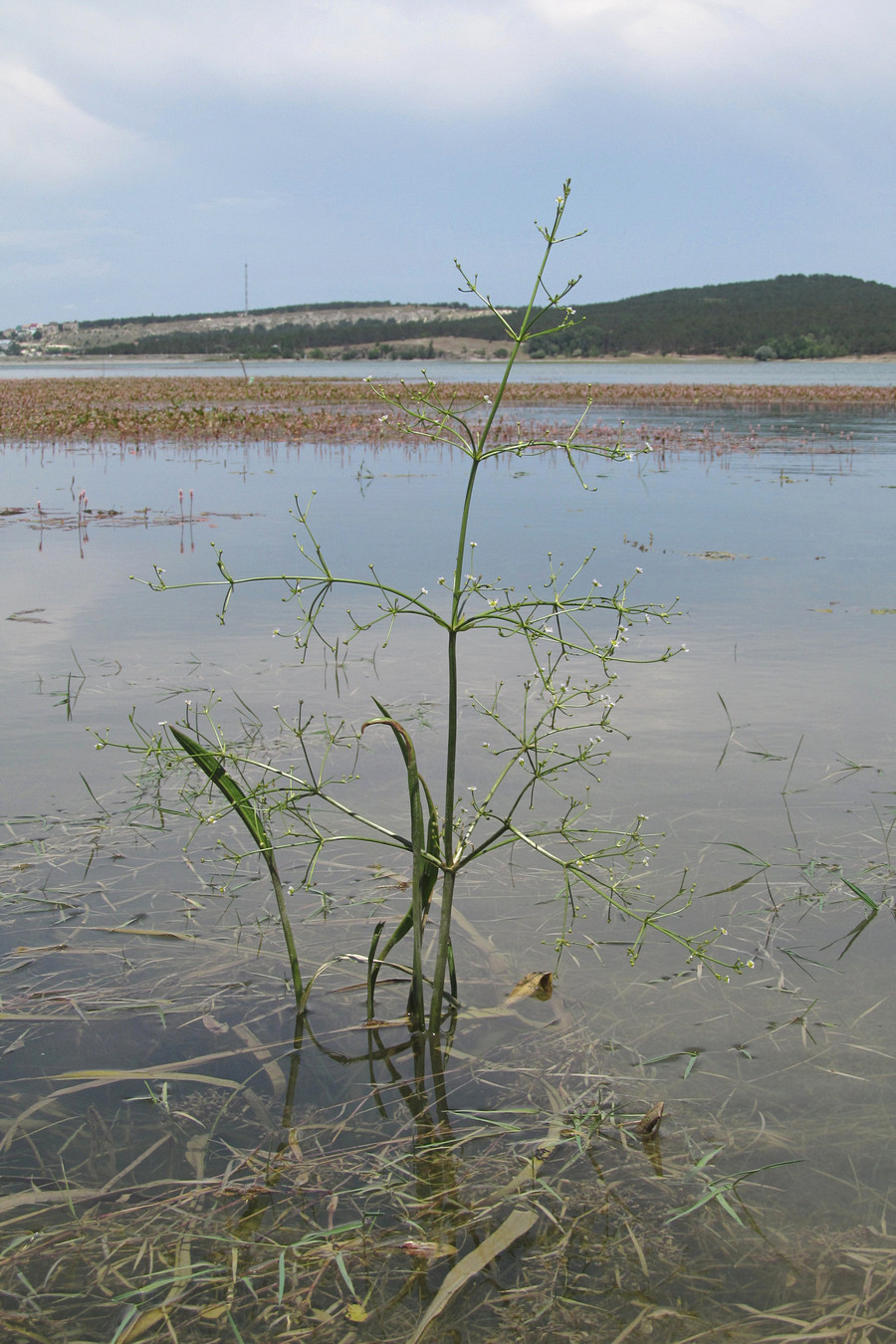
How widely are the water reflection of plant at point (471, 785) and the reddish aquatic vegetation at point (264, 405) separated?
712cm

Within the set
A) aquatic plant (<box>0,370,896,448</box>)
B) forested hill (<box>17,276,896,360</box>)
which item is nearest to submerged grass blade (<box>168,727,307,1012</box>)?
aquatic plant (<box>0,370,896,448</box>)

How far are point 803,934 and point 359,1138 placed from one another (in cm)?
151

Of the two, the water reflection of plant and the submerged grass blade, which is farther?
the submerged grass blade

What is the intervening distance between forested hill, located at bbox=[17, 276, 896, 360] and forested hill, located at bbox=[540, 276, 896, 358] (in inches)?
3.6

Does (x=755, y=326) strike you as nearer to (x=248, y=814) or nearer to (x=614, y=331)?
(x=614, y=331)

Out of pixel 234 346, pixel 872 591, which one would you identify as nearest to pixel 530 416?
pixel 872 591

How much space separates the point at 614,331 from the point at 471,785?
9488 centimetres

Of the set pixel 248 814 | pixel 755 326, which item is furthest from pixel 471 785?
pixel 755 326

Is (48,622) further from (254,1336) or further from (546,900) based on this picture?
(254,1336)

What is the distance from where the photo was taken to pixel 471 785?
3.98m

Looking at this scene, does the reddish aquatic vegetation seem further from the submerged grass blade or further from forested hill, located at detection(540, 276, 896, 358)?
forested hill, located at detection(540, 276, 896, 358)

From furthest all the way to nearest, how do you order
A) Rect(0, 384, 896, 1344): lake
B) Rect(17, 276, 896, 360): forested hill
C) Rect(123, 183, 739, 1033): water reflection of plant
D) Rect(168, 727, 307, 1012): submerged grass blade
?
Rect(17, 276, 896, 360): forested hill → Rect(168, 727, 307, 1012): submerged grass blade → Rect(123, 183, 739, 1033): water reflection of plant → Rect(0, 384, 896, 1344): lake

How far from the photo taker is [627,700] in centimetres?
522

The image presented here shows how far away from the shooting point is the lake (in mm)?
1967
